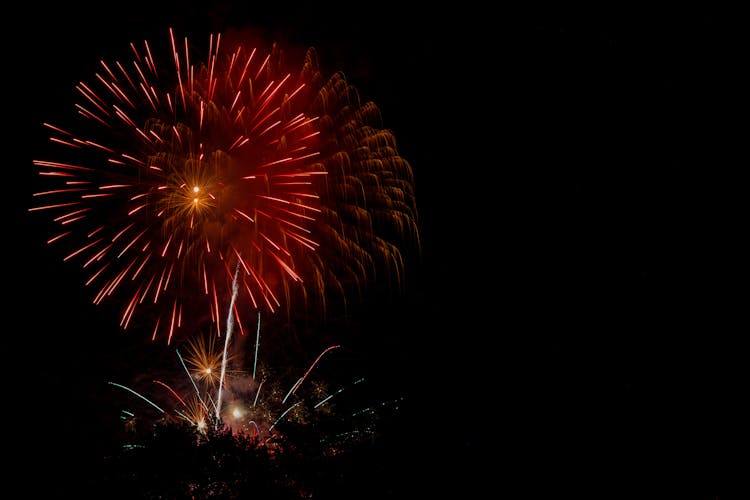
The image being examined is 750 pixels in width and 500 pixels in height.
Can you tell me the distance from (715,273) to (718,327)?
1.42 metres

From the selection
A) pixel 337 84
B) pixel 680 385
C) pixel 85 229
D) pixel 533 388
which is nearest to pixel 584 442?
pixel 533 388

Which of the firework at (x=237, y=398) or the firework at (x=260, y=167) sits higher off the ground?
the firework at (x=260, y=167)

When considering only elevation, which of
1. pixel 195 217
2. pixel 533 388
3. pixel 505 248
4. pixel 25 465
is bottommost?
pixel 533 388

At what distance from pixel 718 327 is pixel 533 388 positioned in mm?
4883

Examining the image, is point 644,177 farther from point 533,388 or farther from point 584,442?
point 584,442

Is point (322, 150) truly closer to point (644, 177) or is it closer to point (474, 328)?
point (474, 328)

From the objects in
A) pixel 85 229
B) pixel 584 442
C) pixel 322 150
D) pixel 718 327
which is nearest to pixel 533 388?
pixel 584 442

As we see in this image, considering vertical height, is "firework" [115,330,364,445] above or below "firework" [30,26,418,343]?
below

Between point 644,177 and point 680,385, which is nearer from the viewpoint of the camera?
point 680,385

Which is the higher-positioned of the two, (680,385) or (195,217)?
(195,217)

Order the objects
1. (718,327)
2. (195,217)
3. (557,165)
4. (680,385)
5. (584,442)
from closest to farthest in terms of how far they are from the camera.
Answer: (584,442)
(680,385)
(195,217)
(718,327)
(557,165)

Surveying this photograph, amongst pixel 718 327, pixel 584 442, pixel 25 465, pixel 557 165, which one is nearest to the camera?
pixel 25 465

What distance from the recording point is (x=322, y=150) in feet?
35.3

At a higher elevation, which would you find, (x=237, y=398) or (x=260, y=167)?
(x=260, y=167)
